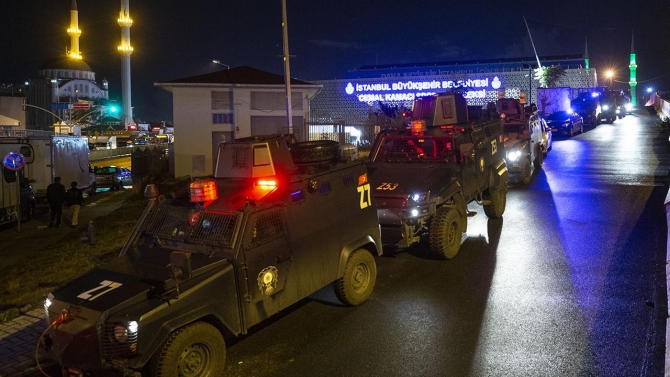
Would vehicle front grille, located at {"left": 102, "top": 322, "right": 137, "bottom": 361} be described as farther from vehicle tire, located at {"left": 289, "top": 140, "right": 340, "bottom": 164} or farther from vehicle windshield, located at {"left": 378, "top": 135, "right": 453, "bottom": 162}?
vehicle windshield, located at {"left": 378, "top": 135, "right": 453, "bottom": 162}

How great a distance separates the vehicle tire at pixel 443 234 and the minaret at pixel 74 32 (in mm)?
119485

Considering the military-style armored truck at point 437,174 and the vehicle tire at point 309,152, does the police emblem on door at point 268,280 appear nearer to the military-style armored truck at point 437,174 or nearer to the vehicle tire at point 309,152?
the vehicle tire at point 309,152

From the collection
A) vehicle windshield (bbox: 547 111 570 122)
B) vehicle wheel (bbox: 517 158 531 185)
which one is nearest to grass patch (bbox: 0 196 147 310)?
vehicle wheel (bbox: 517 158 531 185)

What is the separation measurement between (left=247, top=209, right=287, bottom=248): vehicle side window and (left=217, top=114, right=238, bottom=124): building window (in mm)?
20149

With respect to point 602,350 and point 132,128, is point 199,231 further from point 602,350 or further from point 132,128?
point 132,128

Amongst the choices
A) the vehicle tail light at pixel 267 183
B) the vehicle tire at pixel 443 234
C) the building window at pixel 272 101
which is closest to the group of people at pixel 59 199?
the vehicle tire at pixel 443 234

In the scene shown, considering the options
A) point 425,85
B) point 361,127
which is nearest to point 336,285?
point 361,127

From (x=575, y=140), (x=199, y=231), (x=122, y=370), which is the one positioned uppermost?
(x=575, y=140)

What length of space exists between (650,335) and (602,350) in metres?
0.78

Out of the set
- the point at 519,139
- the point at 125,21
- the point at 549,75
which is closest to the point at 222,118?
the point at 519,139

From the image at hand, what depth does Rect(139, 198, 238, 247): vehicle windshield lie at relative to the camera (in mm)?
5699

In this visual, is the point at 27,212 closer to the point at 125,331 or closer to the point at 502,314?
the point at 125,331

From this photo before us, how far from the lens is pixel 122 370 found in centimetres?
465

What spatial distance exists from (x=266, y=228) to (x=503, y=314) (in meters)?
3.26
